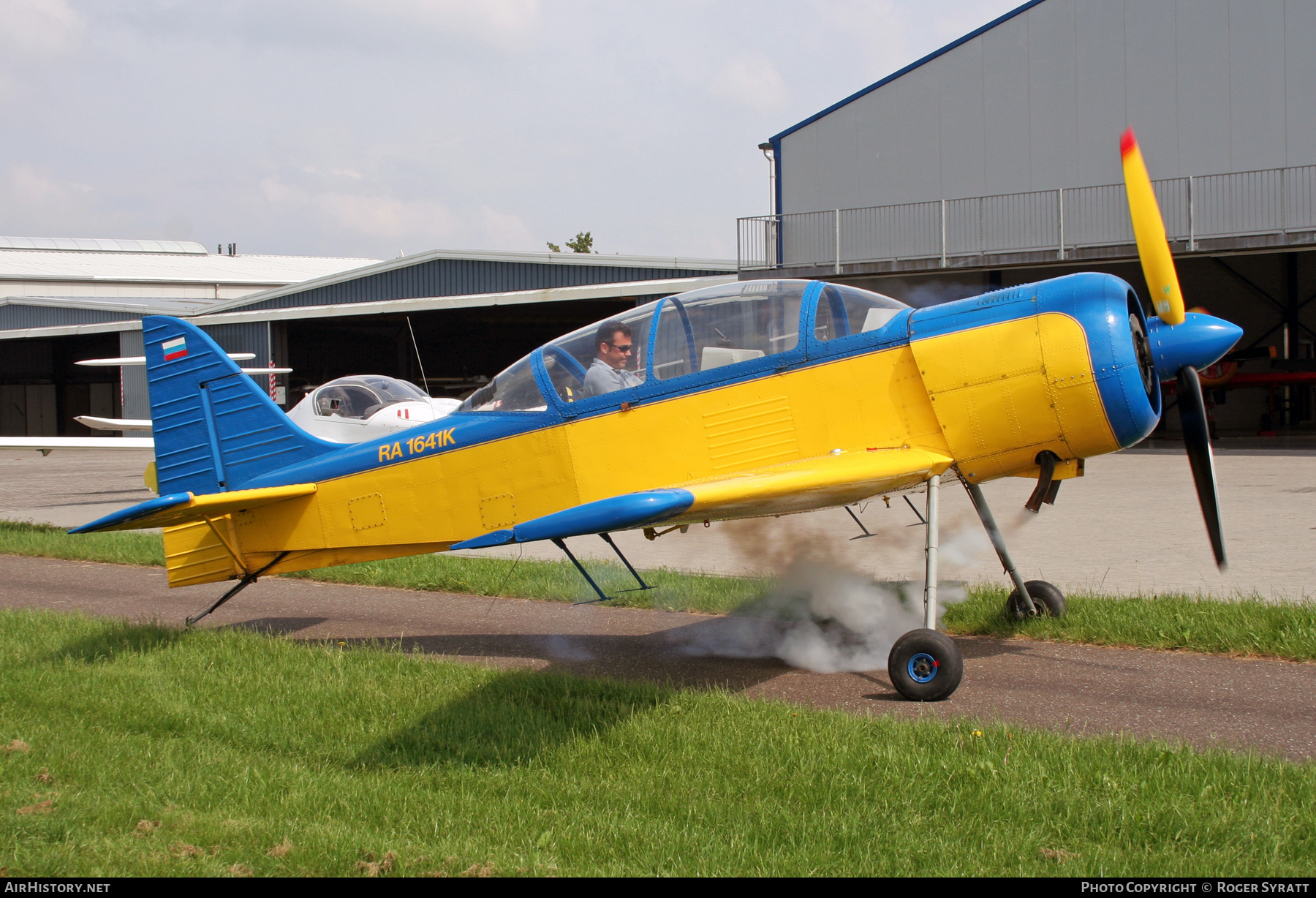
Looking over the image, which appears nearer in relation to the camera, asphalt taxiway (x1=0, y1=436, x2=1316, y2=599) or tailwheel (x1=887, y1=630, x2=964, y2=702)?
tailwheel (x1=887, y1=630, x2=964, y2=702)

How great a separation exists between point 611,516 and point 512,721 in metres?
1.34

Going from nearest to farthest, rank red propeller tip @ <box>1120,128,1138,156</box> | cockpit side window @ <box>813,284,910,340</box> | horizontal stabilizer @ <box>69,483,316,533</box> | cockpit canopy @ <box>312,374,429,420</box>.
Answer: red propeller tip @ <box>1120,128,1138,156</box>
horizontal stabilizer @ <box>69,483,316,533</box>
cockpit side window @ <box>813,284,910,340</box>
cockpit canopy @ <box>312,374,429,420</box>

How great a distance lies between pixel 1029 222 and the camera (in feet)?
71.7

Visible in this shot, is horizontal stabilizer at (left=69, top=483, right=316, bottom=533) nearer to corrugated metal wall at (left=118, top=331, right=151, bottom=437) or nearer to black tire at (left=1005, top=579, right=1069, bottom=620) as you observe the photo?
black tire at (left=1005, top=579, right=1069, bottom=620)

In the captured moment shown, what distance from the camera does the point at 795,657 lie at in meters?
6.56

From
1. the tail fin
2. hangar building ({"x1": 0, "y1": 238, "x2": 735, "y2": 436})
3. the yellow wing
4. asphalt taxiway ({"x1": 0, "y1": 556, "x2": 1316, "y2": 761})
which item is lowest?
asphalt taxiway ({"x1": 0, "y1": 556, "x2": 1316, "y2": 761})

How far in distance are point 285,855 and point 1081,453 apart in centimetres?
445

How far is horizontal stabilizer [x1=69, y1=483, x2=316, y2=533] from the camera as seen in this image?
5918 millimetres

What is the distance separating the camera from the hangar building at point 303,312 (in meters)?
26.7

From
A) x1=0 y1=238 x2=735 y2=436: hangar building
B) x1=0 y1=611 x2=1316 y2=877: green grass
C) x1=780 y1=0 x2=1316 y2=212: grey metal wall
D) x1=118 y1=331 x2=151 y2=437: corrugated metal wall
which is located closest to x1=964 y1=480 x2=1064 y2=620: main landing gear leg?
x1=0 y1=611 x2=1316 y2=877: green grass

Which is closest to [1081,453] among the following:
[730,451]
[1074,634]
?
[1074,634]

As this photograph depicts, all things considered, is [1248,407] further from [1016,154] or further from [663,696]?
[663,696]

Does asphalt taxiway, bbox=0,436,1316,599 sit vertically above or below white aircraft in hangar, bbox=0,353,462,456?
below

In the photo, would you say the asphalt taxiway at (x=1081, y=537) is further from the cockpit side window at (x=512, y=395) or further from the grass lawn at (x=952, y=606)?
the cockpit side window at (x=512, y=395)
